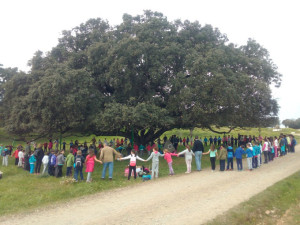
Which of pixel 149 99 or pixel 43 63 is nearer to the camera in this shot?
pixel 149 99

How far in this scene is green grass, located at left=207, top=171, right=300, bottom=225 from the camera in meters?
6.94

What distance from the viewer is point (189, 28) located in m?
20.8

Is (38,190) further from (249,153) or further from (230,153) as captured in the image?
(249,153)

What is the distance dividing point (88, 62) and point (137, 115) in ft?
22.6

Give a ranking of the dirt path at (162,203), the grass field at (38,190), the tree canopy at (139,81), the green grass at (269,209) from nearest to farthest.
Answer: the dirt path at (162,203), the green grass at (269,209), the grass field at (38,190), the tree canopy at (139,81)

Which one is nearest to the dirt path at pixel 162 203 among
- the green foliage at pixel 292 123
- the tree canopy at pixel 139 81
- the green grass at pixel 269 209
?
the green grass at pixel 269 209

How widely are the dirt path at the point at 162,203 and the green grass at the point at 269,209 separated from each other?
0.32 m

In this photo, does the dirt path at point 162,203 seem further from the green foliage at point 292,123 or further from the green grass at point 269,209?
the green foliage at point 292,123

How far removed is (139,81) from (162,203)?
12.3 meters

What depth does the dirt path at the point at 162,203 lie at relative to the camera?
684 cm

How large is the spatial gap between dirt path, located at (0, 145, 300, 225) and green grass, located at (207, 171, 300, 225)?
325 mm

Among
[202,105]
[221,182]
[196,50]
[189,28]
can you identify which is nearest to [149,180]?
[221,182]

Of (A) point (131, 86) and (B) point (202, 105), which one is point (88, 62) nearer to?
(A) point (131, 86)

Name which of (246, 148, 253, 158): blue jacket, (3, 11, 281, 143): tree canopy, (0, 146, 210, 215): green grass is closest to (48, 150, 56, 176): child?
(0, 146, 210, 215): green grass
